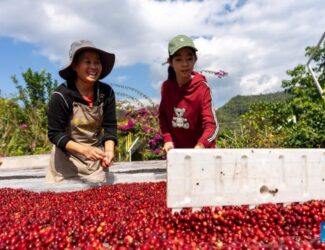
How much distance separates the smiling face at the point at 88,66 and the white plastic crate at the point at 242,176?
4.95ft

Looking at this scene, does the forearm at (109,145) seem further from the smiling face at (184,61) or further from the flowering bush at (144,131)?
the flowering bush at (144,131)

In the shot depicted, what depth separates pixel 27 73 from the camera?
11.0m

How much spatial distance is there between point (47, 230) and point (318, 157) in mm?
1450

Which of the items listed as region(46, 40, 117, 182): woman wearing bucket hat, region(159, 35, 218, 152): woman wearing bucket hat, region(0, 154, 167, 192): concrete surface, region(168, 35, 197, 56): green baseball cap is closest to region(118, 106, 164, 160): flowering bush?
region(0, 154, 167, 192): concrete surface

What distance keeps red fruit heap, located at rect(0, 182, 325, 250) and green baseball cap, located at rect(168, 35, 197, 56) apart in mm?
1221

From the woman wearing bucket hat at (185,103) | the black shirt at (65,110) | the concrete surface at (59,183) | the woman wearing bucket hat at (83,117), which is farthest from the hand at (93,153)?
the woman wearing bucket hat at (185,103)

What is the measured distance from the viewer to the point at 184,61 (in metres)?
2.84

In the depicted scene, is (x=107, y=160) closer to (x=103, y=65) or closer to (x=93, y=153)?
(x=93, y=153)

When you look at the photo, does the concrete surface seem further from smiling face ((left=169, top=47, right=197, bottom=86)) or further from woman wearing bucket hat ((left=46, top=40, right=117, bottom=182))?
smiling face ((left=169, top=47, right=197, bottom=86))

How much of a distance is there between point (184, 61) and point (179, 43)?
0.54 feet

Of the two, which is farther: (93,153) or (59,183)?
(59,183)

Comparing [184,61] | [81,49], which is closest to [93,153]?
[81,49]

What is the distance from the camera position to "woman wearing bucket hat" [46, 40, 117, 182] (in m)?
2.94

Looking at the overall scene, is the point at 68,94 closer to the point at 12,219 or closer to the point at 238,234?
the point at 12,219
